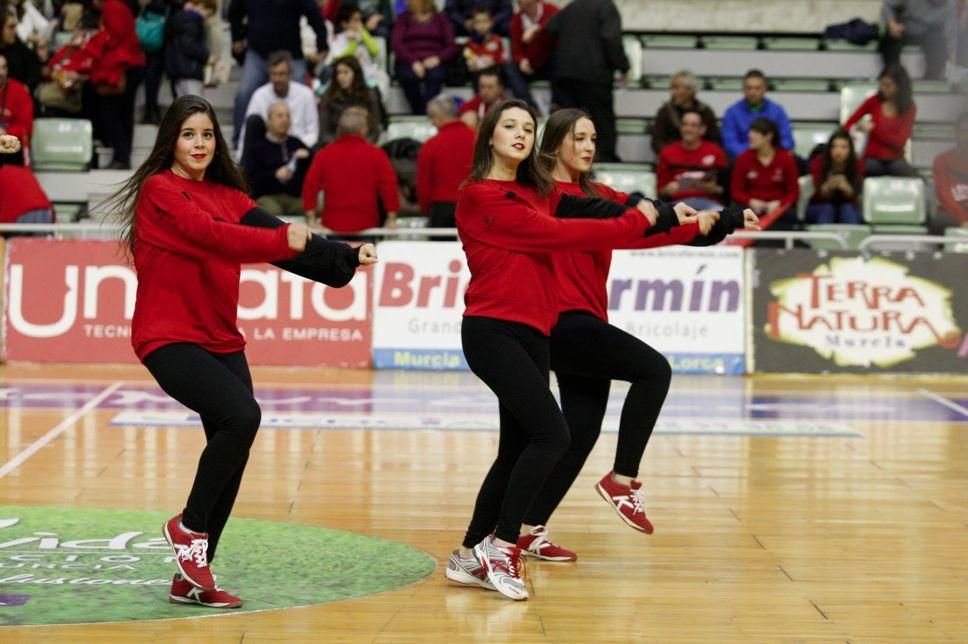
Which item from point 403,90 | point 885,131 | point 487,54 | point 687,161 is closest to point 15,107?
point 403,90

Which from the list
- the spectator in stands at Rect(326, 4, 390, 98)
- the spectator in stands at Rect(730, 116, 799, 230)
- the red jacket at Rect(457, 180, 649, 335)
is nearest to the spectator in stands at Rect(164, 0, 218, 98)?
the spectator in stands at Rect(326, 4, 390, 98)

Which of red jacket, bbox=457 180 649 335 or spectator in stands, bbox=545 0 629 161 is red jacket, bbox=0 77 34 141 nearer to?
spectator in stands, bbox=545 0 629 161

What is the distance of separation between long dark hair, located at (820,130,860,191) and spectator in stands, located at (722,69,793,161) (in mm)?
845

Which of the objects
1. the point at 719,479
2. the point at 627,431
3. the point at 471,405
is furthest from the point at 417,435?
the point at 627,431

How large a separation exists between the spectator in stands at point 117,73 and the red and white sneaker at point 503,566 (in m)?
12.0

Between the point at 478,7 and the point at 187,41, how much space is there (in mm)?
3283

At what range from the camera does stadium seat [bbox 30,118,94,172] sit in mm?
17078

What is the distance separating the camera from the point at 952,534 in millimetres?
7566

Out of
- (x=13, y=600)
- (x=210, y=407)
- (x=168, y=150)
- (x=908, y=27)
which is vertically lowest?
(x=13, y=600)

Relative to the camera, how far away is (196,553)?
5738 mm

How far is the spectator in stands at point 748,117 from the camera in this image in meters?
16.7

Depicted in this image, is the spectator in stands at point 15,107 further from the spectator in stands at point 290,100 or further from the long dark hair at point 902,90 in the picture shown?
the long dark hair at point 902,90

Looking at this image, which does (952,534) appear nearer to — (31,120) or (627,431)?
(627,431)

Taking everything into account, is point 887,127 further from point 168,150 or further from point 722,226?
point 168,150
